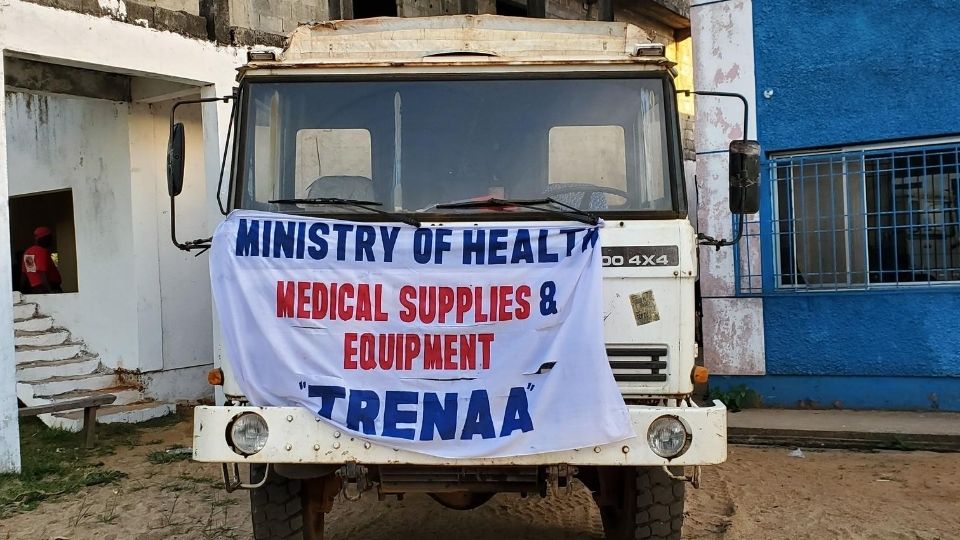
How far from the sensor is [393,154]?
4039 millimetres

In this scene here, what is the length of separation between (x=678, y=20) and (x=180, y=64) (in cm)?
1082

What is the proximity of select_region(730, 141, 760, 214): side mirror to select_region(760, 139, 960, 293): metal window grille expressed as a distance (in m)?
3.63

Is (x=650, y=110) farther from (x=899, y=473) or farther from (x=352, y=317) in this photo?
(x=899, y=473)

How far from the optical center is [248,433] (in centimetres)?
360

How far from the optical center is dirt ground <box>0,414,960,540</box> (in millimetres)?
4980

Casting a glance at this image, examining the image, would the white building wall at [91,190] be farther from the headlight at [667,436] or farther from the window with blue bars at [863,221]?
the headlight at [667,436]

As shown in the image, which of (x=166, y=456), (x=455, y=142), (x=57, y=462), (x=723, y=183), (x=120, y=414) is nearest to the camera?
(x=455, y=142)

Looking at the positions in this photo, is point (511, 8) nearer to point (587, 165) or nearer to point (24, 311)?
point (24, 311)

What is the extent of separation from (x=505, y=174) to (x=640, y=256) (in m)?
0.75

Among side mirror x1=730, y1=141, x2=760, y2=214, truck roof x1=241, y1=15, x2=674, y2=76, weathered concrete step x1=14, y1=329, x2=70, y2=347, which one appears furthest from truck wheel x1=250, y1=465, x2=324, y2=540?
weathered concrete step x1=14, y1=329, x2=70, y2=347

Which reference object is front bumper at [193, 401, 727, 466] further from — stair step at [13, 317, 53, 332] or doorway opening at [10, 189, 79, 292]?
doorway opening at [10, 189, 79, 292]

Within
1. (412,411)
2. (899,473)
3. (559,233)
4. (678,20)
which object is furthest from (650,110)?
(678,20)

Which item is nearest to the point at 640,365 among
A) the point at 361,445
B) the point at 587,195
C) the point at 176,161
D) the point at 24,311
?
the point at 587,195

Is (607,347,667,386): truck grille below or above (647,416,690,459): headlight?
above
